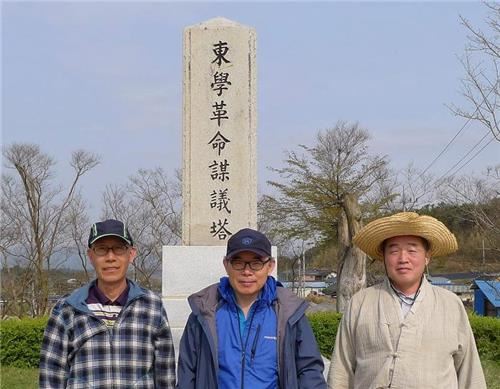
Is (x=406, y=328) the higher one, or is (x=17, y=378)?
(x=406, y=328)

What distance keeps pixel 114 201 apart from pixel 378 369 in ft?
49.5

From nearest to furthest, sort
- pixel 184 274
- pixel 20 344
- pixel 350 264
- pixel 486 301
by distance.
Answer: pixel 184 274, pixel 20 344, pixel 350 264, pixel 486 301

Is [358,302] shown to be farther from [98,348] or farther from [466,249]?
[466,249]

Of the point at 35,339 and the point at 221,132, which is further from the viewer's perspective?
the point at 35,339

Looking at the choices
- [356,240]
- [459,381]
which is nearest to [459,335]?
[459,381]

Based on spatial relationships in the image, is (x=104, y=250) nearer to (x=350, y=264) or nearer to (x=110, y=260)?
(x=110, y=260)

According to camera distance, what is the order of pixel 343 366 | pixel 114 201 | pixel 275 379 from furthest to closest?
1. pixel 114 201
2. pixel 343 366
3. pixel 275 379

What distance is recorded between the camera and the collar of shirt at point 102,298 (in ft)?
8.19

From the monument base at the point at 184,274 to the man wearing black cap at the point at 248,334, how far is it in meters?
2.33

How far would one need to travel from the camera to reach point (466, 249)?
19328 millimetres

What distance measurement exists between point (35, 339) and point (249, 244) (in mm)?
7683

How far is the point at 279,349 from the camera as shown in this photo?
2338 millimetres

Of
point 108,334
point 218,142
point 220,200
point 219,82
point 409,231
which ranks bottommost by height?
point 108,334

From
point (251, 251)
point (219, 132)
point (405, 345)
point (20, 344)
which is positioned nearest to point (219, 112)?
point (219, 132)
